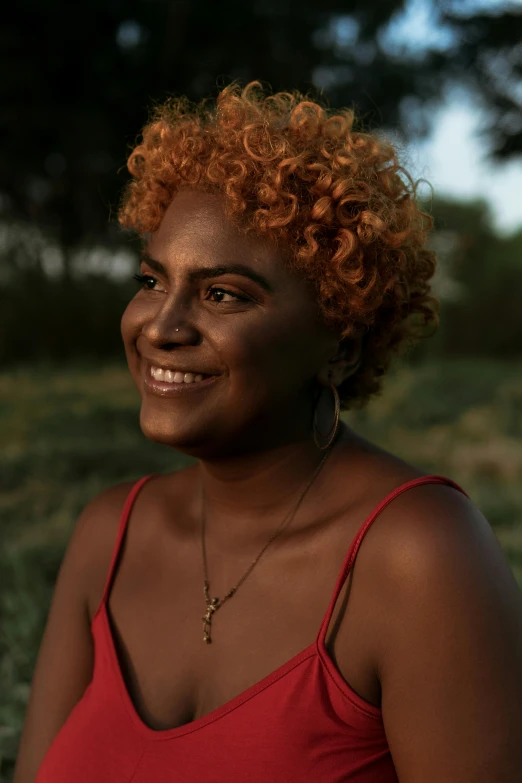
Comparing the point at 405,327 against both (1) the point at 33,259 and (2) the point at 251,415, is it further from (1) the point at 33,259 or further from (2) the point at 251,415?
(1) the point at 33,259

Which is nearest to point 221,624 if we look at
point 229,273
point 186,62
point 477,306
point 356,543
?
point 356,543

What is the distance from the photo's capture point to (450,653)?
1.47 meters

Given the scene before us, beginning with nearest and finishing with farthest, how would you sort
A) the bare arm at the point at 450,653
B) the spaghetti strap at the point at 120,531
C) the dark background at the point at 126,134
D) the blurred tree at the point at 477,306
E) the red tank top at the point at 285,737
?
the bare arm at the point at 450,653 < the red tank top at the point at 285,737 < the spaghetti strap at the point at 120,531 < the dark background at the point at 126,134 < the blurred tree at the point at 477,306

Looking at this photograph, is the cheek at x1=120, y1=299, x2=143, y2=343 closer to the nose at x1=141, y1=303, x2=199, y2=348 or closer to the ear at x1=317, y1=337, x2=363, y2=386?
the nose at x1=141, y1=303, x2=199, y2=348

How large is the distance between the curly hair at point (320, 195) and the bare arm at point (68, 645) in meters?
0.75

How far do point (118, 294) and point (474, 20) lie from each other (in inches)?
258

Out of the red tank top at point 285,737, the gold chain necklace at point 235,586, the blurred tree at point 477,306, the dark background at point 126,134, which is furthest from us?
the blurred tree at point 477,306

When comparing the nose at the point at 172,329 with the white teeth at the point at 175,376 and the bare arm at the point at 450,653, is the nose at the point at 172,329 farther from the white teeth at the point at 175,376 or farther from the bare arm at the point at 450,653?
the bare arm at the point at 450,653

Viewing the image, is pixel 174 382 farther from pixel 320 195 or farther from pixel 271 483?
pixel 320 195

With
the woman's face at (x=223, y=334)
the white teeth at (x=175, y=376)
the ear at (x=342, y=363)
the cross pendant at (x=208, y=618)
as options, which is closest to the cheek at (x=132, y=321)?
the woman's face at (x=223, y=334)

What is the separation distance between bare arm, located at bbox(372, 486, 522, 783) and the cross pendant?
1.25ft

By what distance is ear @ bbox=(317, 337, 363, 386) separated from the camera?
1.84 m

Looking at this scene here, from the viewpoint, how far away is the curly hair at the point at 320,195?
1720 millimetres

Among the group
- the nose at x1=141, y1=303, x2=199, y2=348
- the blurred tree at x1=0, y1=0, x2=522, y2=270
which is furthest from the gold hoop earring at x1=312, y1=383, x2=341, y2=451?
the blurred tree at x1=0, y1=0, x2=522, y2=270
